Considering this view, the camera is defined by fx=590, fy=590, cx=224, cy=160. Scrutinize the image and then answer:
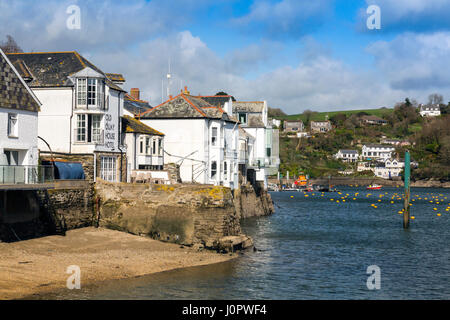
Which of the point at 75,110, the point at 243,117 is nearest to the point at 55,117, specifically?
the point at 75,110

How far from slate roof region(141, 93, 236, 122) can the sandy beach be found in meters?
19.6

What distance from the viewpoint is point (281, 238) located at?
50688mm

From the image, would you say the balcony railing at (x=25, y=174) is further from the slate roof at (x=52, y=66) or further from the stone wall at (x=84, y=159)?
the slate roof at (x=52, y=66)

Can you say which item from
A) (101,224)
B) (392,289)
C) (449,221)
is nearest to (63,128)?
(101,224)

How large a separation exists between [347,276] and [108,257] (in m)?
13.6

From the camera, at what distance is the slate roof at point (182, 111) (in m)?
57.3

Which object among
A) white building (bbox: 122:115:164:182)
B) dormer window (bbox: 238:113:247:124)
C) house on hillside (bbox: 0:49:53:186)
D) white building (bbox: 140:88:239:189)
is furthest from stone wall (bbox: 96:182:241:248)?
dormer window (bbox: 238:113:247:124)

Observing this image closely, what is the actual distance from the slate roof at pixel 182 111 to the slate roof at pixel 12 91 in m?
21.9

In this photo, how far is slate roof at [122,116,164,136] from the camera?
5009 centimetres

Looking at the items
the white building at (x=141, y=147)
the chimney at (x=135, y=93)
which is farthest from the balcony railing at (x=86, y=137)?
the chimney at (x=135, y=93)

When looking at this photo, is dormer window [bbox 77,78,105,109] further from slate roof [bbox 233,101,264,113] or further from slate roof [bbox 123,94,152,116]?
slate roof [bbox 233,101,264,113]
